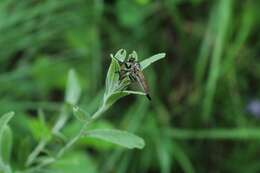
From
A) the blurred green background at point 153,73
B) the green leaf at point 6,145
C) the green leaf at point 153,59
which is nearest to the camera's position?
the green leaf at point 153,59

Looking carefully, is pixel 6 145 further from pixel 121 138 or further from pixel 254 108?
pixel 254 108

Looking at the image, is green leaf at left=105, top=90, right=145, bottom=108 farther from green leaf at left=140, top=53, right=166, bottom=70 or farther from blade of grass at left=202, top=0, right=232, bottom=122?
blade of grass at left=202, top=0, right=232, bottom=122

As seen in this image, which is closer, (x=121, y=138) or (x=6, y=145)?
(x=121, y=138)

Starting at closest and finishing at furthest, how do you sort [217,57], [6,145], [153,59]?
1. [153,59]
2. [6,145]
3. [217,57]

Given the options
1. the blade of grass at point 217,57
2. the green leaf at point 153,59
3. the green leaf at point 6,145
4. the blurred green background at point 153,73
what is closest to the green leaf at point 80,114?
the green leaf at point 153,59

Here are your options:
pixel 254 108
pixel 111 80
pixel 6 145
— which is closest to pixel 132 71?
pixel 111 80

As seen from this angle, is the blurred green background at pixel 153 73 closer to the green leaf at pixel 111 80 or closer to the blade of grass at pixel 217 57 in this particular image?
the blade of grass at pixel 217 57
